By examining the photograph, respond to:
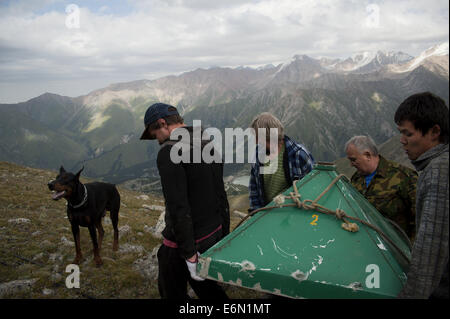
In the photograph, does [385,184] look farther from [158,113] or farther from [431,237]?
[158,113]

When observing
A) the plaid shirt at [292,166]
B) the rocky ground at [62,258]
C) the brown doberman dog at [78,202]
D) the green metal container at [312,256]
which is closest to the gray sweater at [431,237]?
the green metal container at [312,256]

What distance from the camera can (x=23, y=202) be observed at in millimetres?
14852

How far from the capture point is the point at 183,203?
4.04m

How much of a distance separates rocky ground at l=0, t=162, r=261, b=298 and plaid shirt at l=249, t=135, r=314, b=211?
2.71 meters

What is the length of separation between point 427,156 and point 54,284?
8456 mm

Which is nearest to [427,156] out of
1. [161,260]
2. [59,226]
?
[161,260]

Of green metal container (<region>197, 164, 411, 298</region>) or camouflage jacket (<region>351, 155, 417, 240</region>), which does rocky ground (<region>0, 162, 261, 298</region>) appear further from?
green metal container (<region>197, 164, 411, 298</region>)

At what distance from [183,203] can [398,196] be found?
13.6ft

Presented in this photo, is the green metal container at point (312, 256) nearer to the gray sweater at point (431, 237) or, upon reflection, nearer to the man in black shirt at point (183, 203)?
the gray sweater at point (431, 237)

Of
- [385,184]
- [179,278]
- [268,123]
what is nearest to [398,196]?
[385,184]

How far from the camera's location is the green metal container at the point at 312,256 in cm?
282

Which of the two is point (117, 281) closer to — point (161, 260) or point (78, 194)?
point (78, 194)

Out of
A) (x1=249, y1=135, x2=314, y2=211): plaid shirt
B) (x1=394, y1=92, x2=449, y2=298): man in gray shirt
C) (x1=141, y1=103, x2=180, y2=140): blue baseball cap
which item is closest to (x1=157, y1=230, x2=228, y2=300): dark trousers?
(x1=249, y1=135, x2=314, y2=211): plaid shirt
